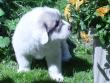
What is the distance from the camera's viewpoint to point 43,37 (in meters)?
5.41

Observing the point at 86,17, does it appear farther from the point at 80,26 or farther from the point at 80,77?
the point at 80,77

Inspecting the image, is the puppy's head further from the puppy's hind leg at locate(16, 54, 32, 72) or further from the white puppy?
the puppy's hind leg at locate(16, 54, 32, 72)

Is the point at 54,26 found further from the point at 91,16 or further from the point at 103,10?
the point at 103,10

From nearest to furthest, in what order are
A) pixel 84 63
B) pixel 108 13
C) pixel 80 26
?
1. pixel 108 13
2. pixel 80 26
3. pixel 84 63

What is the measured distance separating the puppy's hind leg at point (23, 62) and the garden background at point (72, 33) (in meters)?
0.10

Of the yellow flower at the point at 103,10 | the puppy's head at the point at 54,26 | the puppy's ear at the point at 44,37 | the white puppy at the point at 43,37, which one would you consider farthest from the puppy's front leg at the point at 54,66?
the yellow flower at the point at 103,10

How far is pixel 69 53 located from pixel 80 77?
2.43 feet

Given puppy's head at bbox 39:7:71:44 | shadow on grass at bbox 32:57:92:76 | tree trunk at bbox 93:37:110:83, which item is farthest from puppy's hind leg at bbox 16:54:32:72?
tree trunk at bbox 93:37:110:83

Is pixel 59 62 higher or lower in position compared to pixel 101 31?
lower

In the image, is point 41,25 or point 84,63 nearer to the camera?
point 41,25

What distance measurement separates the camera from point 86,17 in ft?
17.9

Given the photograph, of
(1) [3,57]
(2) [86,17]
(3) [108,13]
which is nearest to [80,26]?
(2) [86,17]

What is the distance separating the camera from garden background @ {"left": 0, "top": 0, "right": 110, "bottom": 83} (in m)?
5.27

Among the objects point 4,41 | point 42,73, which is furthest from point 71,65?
point 4,41
